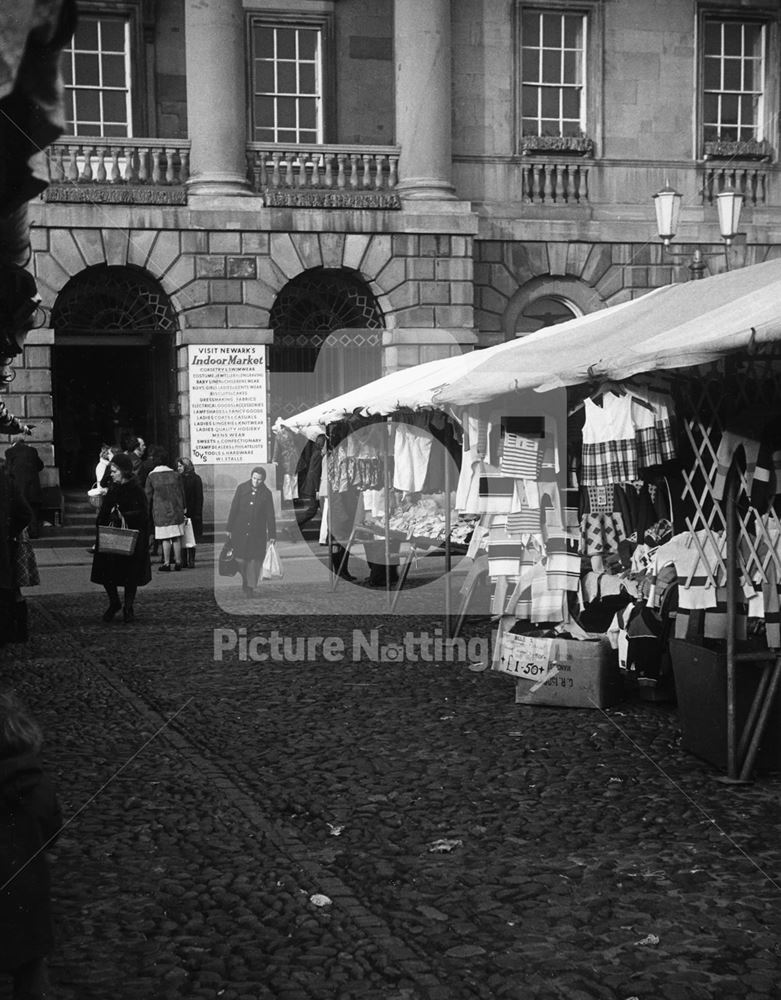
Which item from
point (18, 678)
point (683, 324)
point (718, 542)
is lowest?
point (18, 678)

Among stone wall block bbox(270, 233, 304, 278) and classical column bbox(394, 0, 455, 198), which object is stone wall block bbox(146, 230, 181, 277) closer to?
stone wall block bbox(270, 233, 304, 278)

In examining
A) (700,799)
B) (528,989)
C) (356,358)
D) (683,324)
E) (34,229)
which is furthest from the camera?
(356,358)

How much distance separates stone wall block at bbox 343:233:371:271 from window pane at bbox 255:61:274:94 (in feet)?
11.1

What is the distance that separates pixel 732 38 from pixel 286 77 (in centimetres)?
897

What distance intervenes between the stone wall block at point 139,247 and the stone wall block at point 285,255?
2.20 metres

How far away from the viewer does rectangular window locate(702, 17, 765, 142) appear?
27859 mm

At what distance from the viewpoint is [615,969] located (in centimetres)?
482

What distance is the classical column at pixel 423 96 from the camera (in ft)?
83.7

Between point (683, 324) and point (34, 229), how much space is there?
18.0 metres

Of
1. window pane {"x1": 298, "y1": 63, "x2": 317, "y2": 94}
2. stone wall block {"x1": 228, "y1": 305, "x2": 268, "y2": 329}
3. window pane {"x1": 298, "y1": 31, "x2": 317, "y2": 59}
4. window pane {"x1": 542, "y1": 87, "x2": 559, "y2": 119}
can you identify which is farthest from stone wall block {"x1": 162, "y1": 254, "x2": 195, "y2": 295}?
window pane {"x1": 542, "y1": 87, "x2": 559, "y2": 119}

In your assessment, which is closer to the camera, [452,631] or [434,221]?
[452,631]

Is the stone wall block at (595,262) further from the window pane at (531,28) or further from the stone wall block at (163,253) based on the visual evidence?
the stone wall block at (163,253)

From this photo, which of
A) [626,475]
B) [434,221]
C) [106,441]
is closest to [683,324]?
[626,475]

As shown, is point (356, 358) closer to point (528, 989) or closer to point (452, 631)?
point (452, 631)
